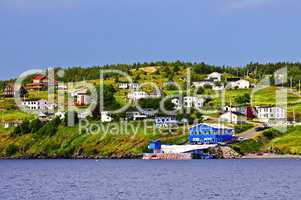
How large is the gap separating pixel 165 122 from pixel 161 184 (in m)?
81.7

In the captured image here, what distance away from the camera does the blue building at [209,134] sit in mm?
156750

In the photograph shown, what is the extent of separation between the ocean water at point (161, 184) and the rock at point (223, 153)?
84.2 feet

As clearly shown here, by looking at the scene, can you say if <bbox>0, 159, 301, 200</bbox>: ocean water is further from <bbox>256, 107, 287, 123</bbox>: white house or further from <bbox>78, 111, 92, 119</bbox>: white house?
<bbox>78, 111, 92, 119</bbox>: white house

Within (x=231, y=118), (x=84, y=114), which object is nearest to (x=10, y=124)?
(x=84, y=114)

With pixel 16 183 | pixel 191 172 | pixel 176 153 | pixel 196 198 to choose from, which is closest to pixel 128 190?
pixel 196 198

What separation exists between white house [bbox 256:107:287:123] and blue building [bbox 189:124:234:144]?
18697mm

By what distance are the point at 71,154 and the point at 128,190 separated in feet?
289

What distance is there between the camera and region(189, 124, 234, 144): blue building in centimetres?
15675

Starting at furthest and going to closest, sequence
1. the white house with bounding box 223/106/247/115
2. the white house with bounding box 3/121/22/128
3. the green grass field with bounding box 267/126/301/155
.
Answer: the white house with bounding box 3/121/22/128, the white house with bounding box 223/106/247/115, the green grass field with bounding box 267/126/301/155

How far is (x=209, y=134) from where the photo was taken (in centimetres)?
15775

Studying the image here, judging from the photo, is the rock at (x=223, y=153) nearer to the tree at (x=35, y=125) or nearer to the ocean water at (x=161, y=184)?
the ocean water at (x=161, y=184)

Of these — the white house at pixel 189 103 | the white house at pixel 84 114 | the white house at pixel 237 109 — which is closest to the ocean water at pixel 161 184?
the white house at pixel 237 109

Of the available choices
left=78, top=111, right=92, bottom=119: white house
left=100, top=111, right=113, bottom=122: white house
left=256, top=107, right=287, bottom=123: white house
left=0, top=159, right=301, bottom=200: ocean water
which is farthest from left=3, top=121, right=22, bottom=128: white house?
left=0, top=159, right=301, bottom=200: ocean water

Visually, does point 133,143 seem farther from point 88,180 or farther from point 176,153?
point 88,180
